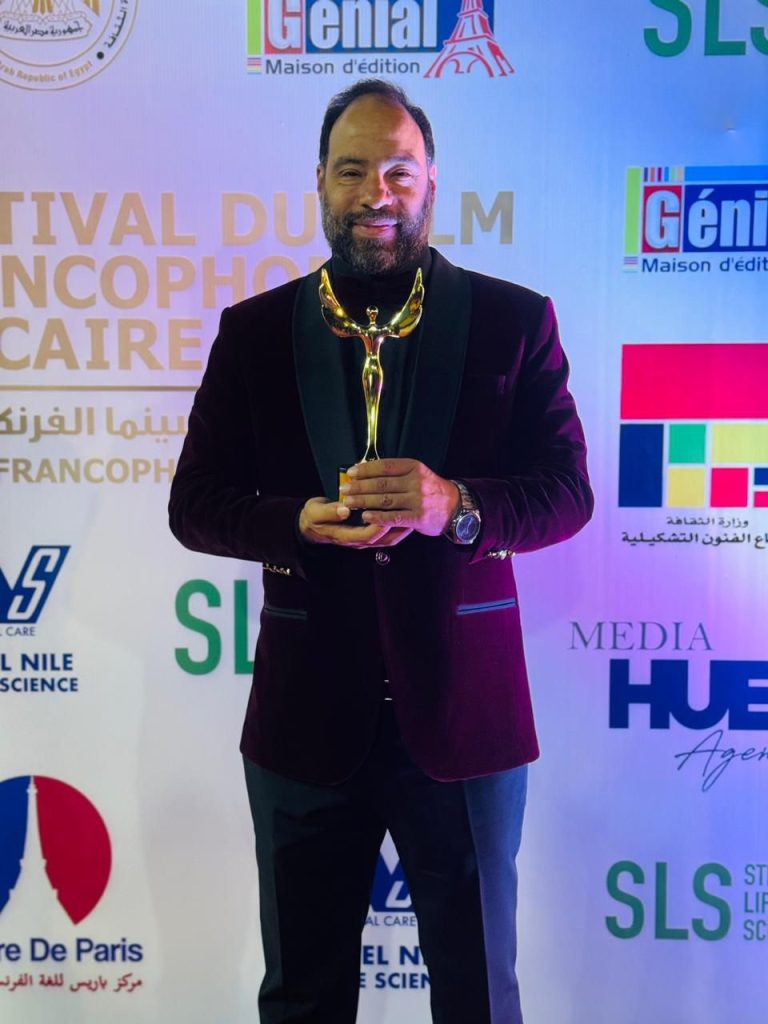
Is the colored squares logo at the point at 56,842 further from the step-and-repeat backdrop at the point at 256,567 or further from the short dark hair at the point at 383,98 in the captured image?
the short dark hair at the point at 383,98

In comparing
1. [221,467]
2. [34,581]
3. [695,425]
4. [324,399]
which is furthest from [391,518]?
[34,581]

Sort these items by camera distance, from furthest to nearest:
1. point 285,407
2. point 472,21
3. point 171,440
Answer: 1. point 171,440
2. point 472,21
3. point 285,407

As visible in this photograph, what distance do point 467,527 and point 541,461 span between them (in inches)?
10.3

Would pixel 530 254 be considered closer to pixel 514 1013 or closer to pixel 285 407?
pixel 285 407

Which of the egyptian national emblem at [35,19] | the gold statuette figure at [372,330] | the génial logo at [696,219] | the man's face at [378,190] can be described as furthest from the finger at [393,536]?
the egyptian national emblem at [35,19]

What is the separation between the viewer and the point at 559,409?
5.23ft

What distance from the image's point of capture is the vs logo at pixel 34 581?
2.06 meters

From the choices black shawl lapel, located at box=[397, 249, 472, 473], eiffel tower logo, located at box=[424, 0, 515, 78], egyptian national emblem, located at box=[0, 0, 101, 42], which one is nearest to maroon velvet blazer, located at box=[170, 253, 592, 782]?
black shawl lapel, located at box=[397, 249, 472, 473]

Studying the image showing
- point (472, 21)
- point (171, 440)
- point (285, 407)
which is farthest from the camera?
point (171, 440)

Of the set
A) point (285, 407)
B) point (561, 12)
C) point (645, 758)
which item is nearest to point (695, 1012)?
point (645, 758)

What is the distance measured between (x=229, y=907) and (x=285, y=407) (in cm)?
127

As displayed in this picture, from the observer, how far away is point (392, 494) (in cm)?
134

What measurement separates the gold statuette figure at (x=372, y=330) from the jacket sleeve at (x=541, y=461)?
186 mm

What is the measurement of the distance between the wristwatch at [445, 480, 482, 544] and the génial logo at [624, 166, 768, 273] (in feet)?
2.80
